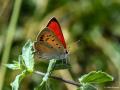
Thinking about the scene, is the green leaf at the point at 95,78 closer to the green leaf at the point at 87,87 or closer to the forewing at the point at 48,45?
the green leaf at the point at 87,87

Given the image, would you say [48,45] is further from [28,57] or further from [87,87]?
[87,87]

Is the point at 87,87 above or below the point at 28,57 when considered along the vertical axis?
below

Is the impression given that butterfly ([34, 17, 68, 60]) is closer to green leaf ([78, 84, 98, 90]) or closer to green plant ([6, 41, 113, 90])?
green plant ([6, 41, 113, 90])

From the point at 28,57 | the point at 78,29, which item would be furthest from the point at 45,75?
the point at 78,29

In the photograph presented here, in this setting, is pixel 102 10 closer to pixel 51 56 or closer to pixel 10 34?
pixel 10 34

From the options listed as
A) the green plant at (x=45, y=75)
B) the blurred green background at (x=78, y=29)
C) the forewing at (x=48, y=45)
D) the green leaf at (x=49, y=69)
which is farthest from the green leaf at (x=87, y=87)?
the blurred green background at (x=78, y=29)

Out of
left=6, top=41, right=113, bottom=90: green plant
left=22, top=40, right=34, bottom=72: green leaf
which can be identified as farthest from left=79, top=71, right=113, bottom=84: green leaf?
left=22, top=40, right=34, bottom=72: green leaf
